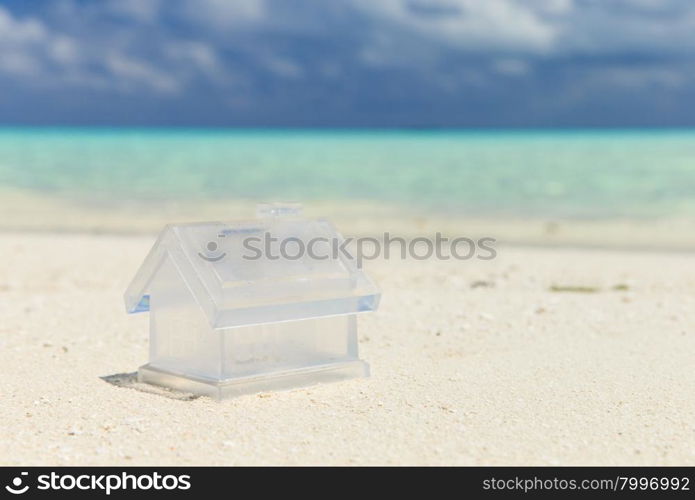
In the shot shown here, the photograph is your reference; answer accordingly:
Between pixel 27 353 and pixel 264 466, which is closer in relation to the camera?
pixel 264 466

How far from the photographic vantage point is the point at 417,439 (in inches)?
147

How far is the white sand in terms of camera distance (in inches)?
142

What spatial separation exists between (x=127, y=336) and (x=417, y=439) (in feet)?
9.51

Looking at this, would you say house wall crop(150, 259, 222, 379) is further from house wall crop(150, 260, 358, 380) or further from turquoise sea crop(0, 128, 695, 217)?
turquoise sea crop(0, 128, 695, 217)

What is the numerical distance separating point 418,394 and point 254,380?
0.78 meters

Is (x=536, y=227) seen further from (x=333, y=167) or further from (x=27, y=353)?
(x=333, y=167)
